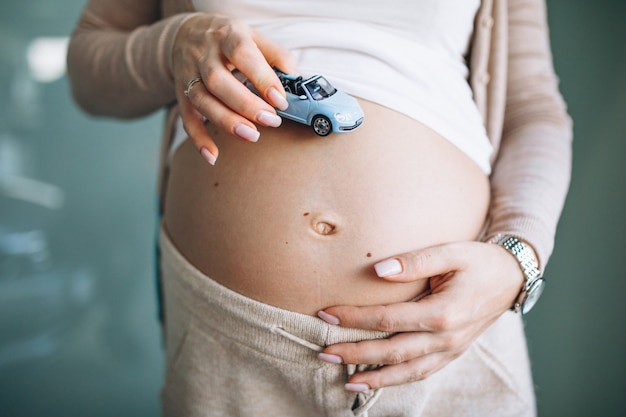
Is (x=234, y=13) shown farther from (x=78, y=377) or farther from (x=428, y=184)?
(x=78, y=377)

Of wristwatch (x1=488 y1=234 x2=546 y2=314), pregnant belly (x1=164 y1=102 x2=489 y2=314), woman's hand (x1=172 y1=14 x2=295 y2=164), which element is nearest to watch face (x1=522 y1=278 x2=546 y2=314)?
wristwatch (x1=488 y1=234 x2=546 y2=314)

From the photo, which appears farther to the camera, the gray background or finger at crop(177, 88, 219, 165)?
the gray background

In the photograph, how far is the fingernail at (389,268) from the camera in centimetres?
60

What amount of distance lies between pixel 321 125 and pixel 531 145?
0.36m

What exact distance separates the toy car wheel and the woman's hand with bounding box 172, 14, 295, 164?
0.04 m

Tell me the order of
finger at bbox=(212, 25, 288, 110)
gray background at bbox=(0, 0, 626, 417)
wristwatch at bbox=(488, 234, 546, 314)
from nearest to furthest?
finger at bbox=(212, 25, 288, 110), wristwatch at bbox=(488, 234, 546, 314), gray background at bbox=(0, 0, 626, 417)

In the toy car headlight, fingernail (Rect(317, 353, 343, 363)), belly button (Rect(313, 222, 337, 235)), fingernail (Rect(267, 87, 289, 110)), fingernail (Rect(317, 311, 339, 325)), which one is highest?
fingernail (Rect(267, 87, 289, 110))

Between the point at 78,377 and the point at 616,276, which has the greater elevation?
the point at 616,276

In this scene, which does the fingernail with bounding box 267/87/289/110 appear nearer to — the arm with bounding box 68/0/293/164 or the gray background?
the arm with bounding box 68/0/293/164

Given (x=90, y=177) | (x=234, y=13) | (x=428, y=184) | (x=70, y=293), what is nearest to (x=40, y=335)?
(x=70, y=293)

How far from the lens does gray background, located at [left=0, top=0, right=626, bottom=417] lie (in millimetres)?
1151

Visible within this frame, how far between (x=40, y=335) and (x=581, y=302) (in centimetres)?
157

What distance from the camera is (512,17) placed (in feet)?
2.80

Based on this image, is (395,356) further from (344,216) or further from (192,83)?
(192,83)
